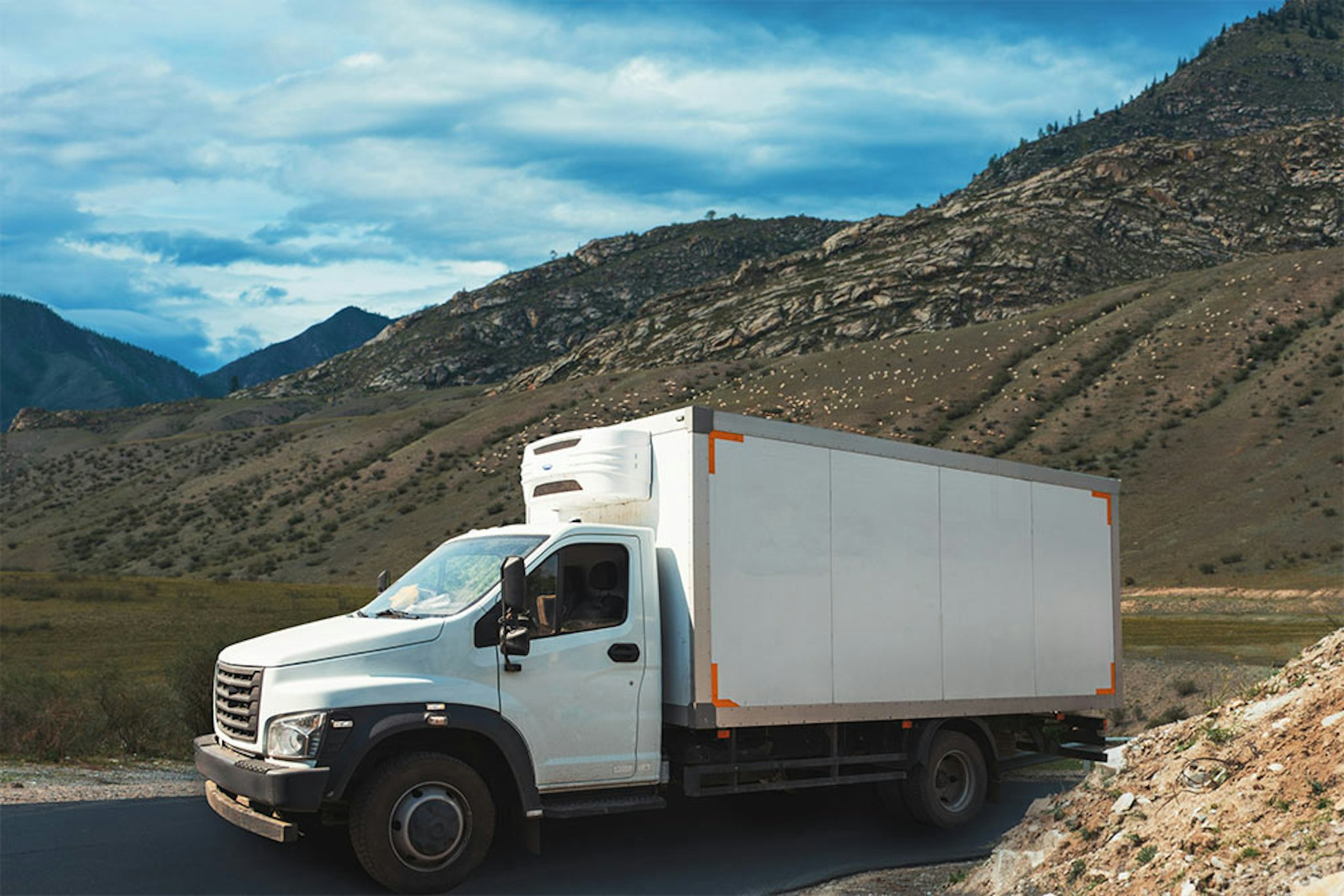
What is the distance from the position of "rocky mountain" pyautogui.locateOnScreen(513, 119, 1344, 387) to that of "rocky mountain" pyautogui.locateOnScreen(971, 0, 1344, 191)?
1640 inches

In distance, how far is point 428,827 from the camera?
313 inches

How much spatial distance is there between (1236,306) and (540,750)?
6793cm

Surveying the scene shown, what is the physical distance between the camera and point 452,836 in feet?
26.4

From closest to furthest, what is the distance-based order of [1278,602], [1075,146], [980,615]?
[980,615], [1278,602], [1075,146]

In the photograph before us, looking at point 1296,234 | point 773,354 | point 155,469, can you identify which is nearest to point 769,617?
point 773,354

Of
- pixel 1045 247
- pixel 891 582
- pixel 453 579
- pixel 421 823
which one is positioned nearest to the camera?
pixel 421 823

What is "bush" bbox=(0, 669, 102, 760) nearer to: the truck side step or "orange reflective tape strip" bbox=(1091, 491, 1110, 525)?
the truck side step

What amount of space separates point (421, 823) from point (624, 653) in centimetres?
194

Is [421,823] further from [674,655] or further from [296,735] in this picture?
[674,655]

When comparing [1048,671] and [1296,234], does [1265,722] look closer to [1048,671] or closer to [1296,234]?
[1048,671]

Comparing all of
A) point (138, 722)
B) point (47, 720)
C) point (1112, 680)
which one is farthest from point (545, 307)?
point (1112, 680)

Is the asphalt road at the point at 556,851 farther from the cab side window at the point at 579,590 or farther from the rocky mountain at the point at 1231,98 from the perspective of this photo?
the rocky mountain at the point at 1231,98

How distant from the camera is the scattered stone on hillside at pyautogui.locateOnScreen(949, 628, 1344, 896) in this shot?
19.1 feet

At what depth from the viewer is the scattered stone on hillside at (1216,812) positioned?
582 cm
